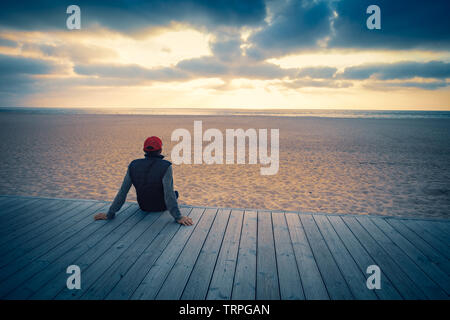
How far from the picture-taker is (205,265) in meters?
2.82

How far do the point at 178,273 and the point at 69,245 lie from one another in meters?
1.67

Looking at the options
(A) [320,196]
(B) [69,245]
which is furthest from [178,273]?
(A) [320,196]

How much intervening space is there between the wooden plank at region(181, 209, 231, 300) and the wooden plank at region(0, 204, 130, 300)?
160 centimetres

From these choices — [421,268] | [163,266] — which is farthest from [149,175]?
[421,268]

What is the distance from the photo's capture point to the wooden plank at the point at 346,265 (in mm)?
2412

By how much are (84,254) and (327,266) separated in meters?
3.04

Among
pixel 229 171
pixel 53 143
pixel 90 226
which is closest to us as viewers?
pixel 90 226

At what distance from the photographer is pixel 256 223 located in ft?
13.0

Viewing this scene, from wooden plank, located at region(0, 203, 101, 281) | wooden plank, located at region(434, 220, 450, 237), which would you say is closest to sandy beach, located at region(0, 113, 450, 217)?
wooden plank, located at region(434, 220, 450, 237)

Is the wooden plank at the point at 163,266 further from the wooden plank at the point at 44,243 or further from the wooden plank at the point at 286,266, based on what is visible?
the wooden plank at the point at 44,243

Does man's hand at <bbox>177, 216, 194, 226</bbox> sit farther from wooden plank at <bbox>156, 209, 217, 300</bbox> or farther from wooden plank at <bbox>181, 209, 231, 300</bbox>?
wooden plank at <bbox>181, 209, 231, 300</bbox>

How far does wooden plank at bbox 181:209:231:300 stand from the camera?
2389 mm
